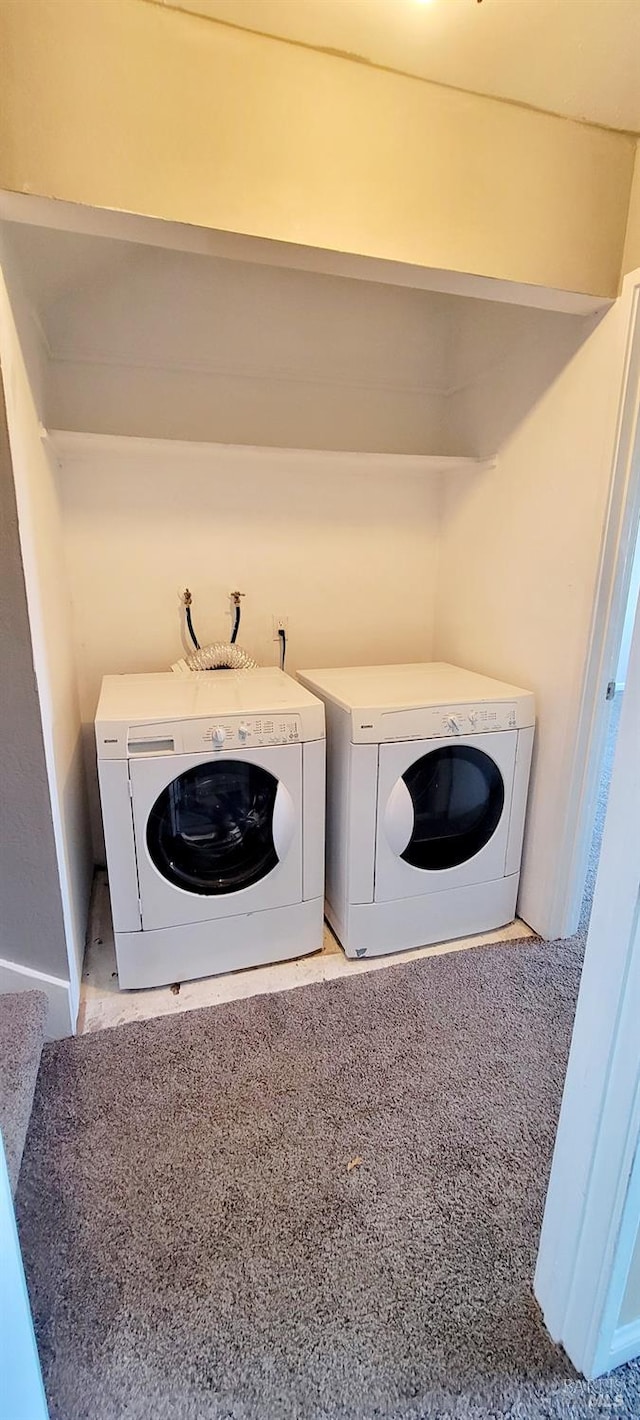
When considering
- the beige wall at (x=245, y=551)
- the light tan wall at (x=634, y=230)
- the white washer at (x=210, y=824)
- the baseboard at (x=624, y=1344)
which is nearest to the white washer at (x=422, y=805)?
the white washer at (x=210, y=824)

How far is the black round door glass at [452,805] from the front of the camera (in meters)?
1.85

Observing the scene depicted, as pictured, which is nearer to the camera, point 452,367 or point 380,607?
point 452,367

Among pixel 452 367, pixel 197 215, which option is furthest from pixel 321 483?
pixel 197 215

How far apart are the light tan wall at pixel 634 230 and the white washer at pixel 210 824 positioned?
138 centimetres

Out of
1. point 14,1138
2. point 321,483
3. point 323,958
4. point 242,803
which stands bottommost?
point 323,958

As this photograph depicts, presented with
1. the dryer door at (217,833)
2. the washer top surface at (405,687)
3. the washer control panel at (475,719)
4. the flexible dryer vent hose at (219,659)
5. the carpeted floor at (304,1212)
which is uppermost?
the flexible dryer vent hose at (219,659)

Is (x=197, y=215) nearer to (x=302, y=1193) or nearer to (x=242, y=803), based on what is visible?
(x=242, y=803)

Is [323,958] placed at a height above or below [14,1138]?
below

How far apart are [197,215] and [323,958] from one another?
6.42 ft

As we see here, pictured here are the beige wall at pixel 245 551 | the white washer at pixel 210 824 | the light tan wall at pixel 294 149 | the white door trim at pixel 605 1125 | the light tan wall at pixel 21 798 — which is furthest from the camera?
the beige wall at pixel 245 551

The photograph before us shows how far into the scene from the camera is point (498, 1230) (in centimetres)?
112

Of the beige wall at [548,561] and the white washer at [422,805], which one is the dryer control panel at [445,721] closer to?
the white washer at [422,805]

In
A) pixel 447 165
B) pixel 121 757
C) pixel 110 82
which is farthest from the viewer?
pixel 121 757

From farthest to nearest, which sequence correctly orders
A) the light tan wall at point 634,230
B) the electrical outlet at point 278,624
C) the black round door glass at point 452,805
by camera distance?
the electrical outlet at point 278,624, the black round door glass at point 452,805, the light tan wall at point 634,230
